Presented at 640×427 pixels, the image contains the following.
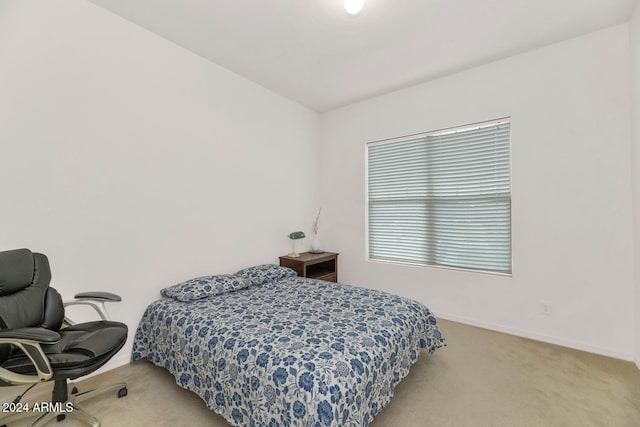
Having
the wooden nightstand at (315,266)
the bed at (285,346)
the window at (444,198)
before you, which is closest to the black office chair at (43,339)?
the bed at (285,346)

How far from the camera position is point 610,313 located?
2.46 metres

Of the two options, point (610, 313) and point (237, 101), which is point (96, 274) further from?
point (610, 313)

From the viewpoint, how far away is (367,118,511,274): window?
9.95ft

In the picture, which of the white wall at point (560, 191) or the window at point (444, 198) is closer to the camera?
the white wall at point (560, 191)

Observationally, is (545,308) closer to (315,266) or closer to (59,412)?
(315,266)

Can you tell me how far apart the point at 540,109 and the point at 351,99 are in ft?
7.04

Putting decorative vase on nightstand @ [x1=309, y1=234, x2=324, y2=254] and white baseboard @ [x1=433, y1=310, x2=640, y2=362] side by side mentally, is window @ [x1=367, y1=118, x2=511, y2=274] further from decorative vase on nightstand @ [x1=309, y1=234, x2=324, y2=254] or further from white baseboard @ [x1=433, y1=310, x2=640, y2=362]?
decorative vase on nightstand @ [x1=309, y1=234, x2=324, y2=254]

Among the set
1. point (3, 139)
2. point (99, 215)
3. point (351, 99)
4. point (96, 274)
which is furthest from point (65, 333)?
point (351, 99)

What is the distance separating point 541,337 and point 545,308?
0.94 feet

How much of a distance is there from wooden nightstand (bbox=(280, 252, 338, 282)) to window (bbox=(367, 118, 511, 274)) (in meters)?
0.59

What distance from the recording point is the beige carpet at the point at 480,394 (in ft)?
5.66

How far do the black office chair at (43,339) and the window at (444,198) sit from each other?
3.07 m

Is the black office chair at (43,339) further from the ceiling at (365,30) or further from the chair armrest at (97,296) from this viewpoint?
the ceiling at (365,30)

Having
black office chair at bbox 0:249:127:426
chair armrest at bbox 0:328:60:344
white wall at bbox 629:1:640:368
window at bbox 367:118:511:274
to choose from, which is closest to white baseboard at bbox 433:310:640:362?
white wall at bbox 629:1:640:368
